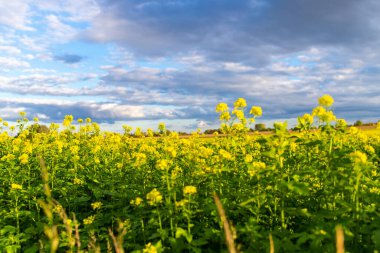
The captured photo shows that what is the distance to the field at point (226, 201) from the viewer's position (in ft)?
16.9

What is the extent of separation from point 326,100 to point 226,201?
2.38 meters

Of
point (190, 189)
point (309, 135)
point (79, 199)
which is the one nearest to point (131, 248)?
point (190, 189)

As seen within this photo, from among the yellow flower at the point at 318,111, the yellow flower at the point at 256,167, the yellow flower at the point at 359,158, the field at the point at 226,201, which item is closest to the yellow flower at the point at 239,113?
the field at the point at 226,201

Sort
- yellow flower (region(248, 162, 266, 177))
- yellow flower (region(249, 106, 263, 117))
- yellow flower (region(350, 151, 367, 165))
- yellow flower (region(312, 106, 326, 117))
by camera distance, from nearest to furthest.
Result: yellow flower (region(350, 151, 367, 165))
yellow flower (region(248, 162, 266, 177))
yellow flower (region(312, 106, 326, 117))
yellow flower (region(249, 106, 263, 117))

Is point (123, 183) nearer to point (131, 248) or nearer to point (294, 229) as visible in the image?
point (131, 248)

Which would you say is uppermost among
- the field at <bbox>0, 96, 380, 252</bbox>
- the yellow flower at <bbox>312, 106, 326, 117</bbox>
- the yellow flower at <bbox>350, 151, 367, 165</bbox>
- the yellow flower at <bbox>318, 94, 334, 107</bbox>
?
the yellow flower at <bbox>318, 94, 334, 107</bbox>

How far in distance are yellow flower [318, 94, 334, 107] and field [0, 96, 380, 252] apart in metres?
0.02

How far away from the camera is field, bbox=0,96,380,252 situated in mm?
5145

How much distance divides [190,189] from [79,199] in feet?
13.4

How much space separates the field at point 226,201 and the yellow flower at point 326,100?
20mm

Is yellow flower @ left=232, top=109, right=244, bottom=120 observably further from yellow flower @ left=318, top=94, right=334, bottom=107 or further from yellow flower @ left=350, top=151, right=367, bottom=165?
yellow flower @ left=350, top=151, right=367, bottom=165

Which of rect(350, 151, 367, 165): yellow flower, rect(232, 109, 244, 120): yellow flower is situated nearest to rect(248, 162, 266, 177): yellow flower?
rect(350, 151, 367, 165): yellow flower

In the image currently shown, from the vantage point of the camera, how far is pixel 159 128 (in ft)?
33.9

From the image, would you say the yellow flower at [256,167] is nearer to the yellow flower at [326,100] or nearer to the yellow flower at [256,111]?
the yellow flower at [326,100]
